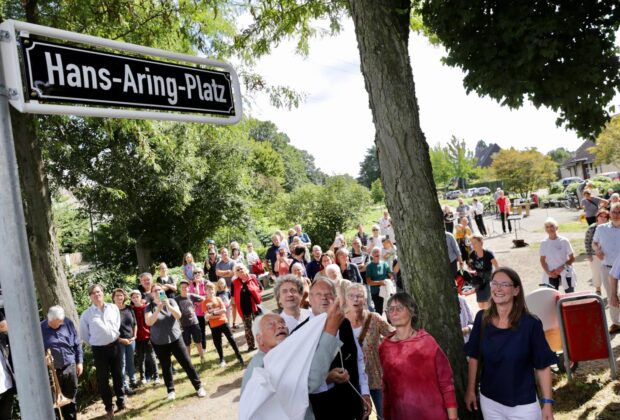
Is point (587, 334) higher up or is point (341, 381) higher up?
point (341, 381)

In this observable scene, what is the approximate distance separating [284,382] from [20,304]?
1.49 m

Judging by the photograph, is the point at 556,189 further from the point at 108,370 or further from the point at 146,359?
the point at 108,370

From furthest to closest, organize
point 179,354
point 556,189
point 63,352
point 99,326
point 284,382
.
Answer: point 556,189, point 179,354, point 99,326, point 63,352, point 284,382

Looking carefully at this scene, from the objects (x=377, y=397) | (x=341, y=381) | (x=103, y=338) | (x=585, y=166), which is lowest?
(x=377, y=397)

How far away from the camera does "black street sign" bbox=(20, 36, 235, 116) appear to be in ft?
5.23

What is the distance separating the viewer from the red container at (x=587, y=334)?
208 inches

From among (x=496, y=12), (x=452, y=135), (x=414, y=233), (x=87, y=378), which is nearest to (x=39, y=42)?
(x=414, y=233)

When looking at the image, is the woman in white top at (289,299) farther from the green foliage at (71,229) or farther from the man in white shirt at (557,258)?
the green foliage at (71,229)

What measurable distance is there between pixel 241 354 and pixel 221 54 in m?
6.07

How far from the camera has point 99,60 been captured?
1794 millimetres

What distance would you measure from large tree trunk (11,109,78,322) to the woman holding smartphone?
1.84 metres

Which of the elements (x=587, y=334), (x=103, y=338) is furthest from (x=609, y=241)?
(x=103, y=338)

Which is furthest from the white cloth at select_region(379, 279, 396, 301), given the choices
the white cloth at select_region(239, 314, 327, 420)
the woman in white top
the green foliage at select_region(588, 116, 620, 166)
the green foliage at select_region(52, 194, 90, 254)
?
the green foliage at select_region(588, 116, 620, 166)

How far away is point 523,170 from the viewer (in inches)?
1454
